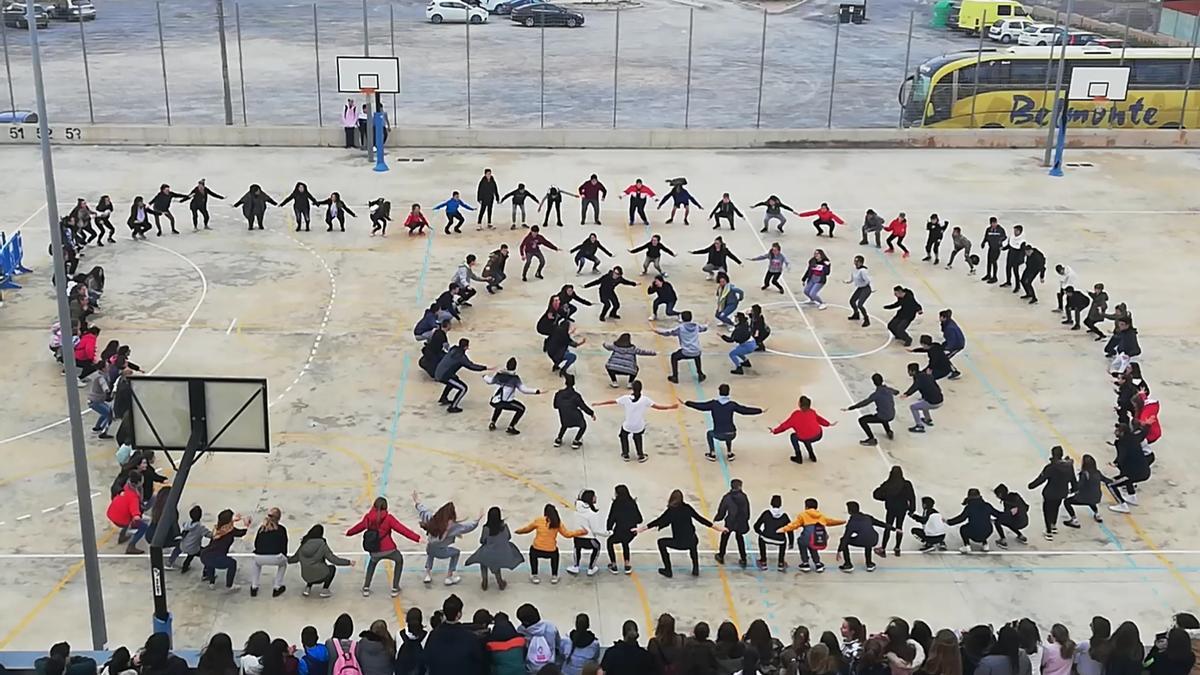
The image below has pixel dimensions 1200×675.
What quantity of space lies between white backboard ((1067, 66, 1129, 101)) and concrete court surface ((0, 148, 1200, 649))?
421 centimetres

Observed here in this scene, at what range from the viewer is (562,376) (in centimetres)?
2356

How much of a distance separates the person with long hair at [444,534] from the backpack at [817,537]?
165 inches

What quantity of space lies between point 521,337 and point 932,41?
149 feet

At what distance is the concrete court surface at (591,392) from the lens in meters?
17.0

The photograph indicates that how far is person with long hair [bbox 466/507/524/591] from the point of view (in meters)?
16.4

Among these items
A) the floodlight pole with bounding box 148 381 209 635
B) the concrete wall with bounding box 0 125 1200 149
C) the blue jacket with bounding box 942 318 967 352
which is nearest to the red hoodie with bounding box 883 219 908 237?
the blue jacket with bounding box 942 318 967 352

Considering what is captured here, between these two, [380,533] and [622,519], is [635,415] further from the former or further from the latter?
[380,533]

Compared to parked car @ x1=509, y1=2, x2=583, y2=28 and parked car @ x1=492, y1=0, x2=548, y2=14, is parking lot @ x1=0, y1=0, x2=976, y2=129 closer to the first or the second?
parked car @ x1=509, y1=2, x2=583, y2=28

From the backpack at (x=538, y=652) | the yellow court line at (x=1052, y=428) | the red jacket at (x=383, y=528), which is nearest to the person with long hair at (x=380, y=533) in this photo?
the red jacket at (x=383, y=528)

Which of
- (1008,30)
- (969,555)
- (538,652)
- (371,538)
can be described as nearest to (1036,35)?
(1008,30)

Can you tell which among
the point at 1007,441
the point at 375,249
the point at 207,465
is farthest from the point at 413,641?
the point at 375,249

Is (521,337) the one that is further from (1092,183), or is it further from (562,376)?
(1092,183)

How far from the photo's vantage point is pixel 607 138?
134 feet

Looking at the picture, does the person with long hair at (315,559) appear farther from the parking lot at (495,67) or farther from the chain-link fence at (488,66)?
the parking lot at (495,67)
